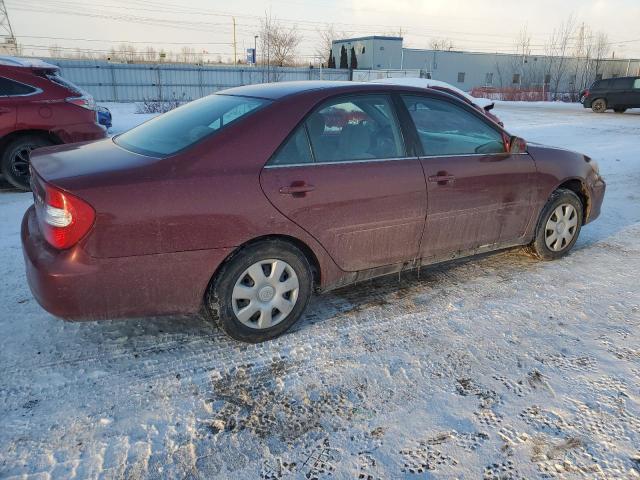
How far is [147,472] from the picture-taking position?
7.00ft

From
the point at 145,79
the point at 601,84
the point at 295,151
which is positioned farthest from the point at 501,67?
the point at 295,151

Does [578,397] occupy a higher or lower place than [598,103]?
lower

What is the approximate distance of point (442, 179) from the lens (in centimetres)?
361

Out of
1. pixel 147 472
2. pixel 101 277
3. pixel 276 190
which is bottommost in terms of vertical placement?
pixel 147 472

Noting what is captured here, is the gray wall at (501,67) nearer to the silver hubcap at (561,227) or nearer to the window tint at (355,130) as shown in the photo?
the silver hubcap at (561,227)

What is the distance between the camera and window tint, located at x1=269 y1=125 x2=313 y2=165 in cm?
301

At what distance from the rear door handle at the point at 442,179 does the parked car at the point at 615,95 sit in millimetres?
23474

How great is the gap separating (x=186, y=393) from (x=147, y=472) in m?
0.54

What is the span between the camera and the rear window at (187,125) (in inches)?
119

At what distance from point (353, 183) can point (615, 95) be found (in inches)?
962

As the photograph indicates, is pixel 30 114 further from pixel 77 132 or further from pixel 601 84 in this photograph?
pixel 601 84

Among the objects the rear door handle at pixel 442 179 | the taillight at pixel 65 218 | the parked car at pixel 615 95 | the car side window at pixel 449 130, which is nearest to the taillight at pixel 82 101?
the taillight at pixel 65 218

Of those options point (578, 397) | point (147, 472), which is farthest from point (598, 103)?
point (147, 472)

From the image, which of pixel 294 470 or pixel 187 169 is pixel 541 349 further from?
pixel 187 169
